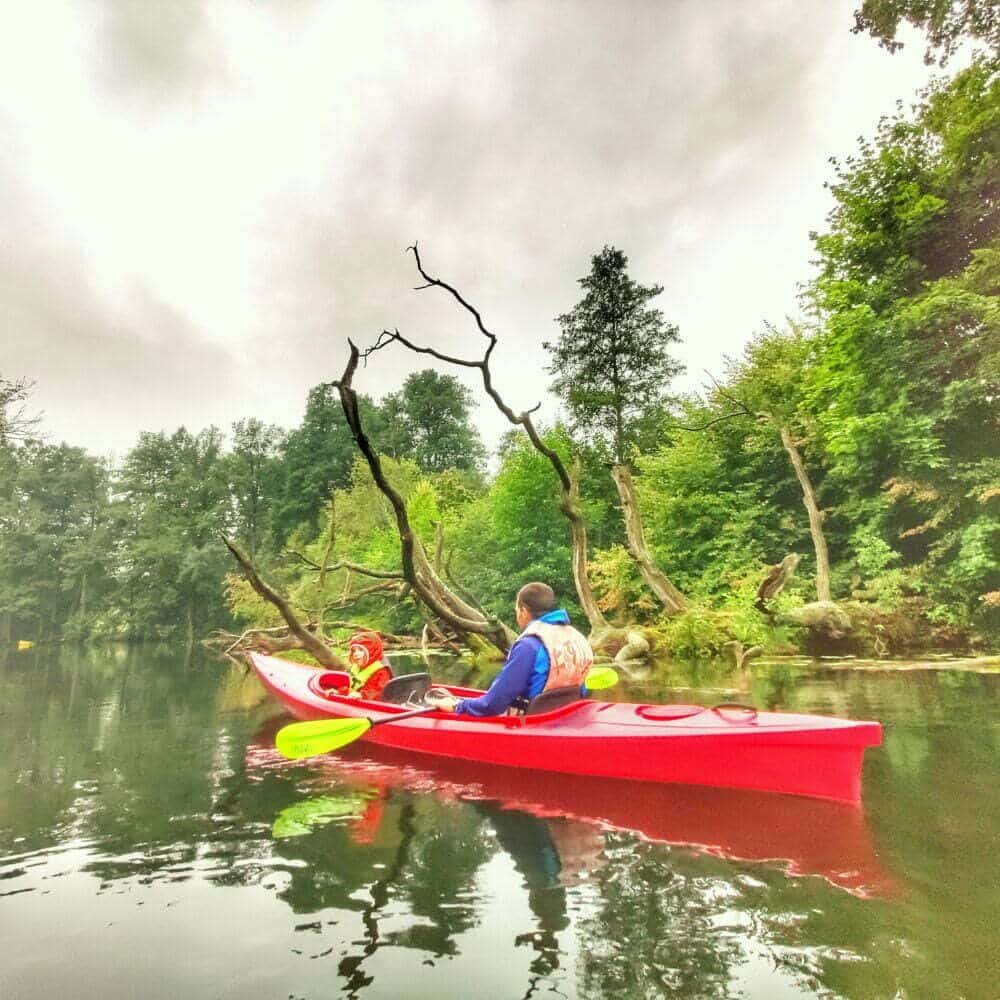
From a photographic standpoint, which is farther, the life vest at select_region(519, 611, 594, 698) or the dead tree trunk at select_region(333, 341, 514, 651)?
the dead tree trunk at select_region(333, 341, 514, 651)

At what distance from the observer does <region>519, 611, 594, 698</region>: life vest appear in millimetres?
4578

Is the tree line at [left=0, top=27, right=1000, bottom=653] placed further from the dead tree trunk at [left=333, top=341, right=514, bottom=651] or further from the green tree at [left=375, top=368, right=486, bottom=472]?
the green tree at [left=375, top=368, right=486, bottom=472]

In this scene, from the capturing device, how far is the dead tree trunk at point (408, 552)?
7.03 metres

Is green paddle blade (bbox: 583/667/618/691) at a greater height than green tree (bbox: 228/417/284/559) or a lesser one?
lesser

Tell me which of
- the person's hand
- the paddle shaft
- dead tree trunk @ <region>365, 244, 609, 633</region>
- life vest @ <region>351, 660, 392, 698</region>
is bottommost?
the paddle shaft

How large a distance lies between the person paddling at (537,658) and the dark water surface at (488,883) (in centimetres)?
58

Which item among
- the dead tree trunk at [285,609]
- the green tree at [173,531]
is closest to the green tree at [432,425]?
the green tree at [173,531]

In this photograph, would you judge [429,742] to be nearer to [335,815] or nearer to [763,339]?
[335,815]

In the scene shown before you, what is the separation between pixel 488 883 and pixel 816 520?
1351 cm

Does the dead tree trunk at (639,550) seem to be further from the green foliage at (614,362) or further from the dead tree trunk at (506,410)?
the green foliage at (614,362)

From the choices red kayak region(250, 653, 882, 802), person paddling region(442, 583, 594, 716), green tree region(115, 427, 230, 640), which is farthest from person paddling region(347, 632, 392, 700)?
green tree region(115, 427, 230, 640)

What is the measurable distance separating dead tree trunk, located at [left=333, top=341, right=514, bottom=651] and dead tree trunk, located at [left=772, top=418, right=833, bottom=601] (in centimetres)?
751

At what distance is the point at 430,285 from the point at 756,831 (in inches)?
285

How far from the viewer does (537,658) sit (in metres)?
4.59
